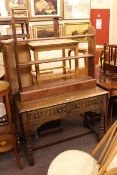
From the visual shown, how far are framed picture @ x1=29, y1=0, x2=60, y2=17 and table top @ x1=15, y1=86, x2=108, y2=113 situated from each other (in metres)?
2.07

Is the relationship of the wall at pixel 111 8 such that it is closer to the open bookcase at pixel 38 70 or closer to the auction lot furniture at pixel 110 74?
the auction lot furniture at pixel 110 74

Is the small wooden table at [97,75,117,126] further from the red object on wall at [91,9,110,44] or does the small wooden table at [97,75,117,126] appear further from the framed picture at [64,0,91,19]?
the red object on wall at [91,9,110,44]

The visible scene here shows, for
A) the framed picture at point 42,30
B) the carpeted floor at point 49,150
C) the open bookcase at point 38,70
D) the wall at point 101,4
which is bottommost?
the carpeted floor at point 49,150

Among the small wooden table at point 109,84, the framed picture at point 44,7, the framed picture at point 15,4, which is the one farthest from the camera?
the framed picture at point 44,7

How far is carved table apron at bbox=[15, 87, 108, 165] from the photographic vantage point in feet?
5.95

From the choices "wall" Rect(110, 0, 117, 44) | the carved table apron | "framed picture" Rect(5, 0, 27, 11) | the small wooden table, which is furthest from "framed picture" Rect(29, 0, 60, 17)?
the carved table apron

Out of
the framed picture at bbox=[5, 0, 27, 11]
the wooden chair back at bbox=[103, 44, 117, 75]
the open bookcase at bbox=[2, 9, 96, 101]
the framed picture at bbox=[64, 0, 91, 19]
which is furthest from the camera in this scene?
the framed picture at bbox=[64, 0, 91, 19]

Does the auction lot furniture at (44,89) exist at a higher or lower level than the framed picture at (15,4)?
lower

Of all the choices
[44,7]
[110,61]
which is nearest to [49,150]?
[110,61]

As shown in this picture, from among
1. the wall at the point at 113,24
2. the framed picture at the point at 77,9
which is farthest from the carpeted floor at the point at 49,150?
the wall at the point at 113,24

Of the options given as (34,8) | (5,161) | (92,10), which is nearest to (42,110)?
(5,161)

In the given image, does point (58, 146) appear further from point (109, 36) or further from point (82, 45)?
point (109, 36)

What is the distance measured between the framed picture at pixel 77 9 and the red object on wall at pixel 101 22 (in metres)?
0.17

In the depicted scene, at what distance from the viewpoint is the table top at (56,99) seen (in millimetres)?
1831
